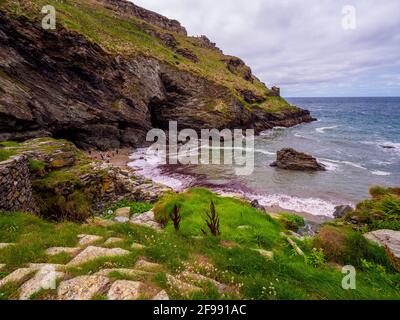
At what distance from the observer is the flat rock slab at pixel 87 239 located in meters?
8.41

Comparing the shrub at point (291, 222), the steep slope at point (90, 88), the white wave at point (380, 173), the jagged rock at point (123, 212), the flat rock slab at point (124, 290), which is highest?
the steep slope at point (90, 88)

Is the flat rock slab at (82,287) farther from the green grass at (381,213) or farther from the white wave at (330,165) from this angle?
the white wave at (330,165)

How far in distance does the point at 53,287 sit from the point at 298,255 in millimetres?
7398

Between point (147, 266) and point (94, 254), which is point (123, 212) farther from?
point (147, 266)

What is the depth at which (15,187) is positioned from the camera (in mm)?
12578

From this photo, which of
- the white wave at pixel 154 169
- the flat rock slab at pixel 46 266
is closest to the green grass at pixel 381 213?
the flat rock slab at pixel 46 266

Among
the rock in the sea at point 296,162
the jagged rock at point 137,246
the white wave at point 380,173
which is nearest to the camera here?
the jagged rock at point 137,246

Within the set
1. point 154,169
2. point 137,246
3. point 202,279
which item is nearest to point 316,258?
point 202,279

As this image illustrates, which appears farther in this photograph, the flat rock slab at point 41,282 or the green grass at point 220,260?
the green grass at point 220,260

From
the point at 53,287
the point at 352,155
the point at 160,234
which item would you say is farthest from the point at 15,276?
the point at 352,155

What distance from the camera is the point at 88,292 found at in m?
5.52

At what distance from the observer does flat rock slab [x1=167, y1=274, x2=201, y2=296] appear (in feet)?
18.3

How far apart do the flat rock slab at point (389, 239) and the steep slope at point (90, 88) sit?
43127 mm
